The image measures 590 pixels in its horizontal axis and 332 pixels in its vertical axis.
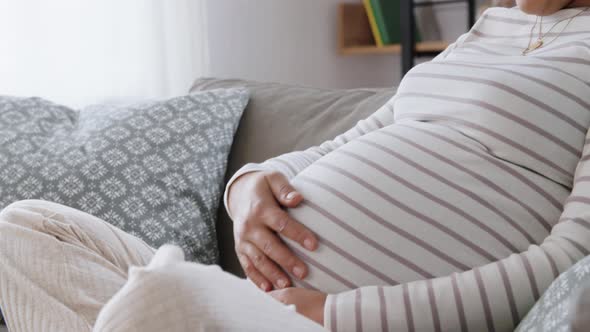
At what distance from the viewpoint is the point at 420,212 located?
0.97 m

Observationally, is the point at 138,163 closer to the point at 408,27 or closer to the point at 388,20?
the point at 408,27

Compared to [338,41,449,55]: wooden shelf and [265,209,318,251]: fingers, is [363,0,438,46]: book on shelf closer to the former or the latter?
[338,41,449,55]: wooden shelf

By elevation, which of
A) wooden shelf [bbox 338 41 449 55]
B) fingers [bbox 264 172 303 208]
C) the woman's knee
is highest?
the woman's knee

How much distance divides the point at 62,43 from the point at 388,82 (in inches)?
70.8

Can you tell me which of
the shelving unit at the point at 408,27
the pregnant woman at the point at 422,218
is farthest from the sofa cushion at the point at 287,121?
the shelving unit at the point at 408,27

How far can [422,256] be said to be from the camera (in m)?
0.94

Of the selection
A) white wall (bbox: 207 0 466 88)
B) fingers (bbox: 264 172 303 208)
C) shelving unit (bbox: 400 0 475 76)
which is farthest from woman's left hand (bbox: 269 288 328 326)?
shelving unit (bbox: 400 0 475 76)

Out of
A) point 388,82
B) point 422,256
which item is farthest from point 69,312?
point 388,82

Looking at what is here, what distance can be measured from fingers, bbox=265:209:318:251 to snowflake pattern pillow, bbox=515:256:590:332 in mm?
334

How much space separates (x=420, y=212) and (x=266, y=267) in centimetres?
21

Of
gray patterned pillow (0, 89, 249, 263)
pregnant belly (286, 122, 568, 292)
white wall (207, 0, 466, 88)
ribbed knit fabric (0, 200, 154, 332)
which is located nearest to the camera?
ribbed knit fabric (0, 200, 154, 332)

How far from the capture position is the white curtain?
97.0 inches

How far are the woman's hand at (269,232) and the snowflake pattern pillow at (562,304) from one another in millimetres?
351

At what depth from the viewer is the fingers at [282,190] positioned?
3.34 ft
